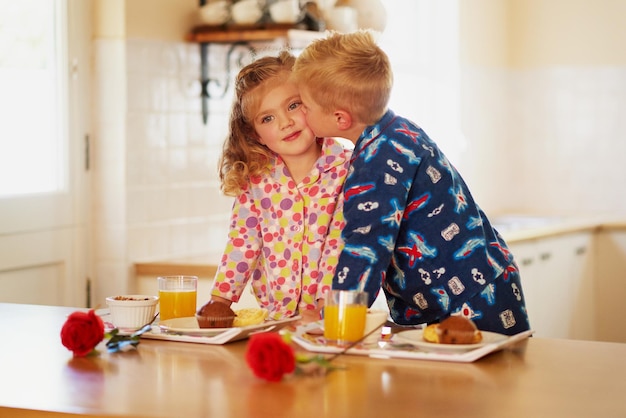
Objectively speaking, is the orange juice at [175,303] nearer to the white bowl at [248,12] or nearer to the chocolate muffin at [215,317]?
the chocolate muffin at [215,317]

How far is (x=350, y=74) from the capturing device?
1879 mm

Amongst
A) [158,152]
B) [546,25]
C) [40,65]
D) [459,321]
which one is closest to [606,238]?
[546,25]

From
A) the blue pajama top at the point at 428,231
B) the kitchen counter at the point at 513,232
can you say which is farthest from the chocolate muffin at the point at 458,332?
the kitchen counter at the point at 513,232

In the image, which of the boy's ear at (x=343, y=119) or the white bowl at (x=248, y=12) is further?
the white bowl at (x=248, y=12)

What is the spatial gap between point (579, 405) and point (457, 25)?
375 cm

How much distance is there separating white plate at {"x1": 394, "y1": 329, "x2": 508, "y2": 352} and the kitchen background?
176 cm

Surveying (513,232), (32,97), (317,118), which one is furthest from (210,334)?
(513,232)

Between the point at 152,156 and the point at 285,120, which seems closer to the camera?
the point at 285,120

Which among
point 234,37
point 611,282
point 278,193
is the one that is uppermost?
point 234,37

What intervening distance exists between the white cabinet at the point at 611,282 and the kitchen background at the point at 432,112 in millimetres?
474

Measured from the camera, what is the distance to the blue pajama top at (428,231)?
5.97ft

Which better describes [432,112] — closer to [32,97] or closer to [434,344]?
[32,97]

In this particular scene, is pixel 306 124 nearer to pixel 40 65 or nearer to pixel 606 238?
pixel 40 65

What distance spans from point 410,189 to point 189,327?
1.64 feet
